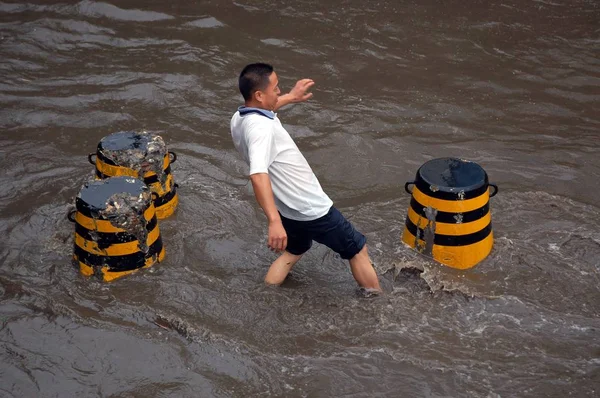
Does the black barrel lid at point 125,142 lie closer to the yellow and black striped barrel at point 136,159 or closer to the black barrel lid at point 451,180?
the yellow and black striped barrel at point 136,159

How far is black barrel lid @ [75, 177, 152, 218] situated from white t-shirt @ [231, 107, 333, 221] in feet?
3.51

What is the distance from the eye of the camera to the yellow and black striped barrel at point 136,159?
718 centimetres

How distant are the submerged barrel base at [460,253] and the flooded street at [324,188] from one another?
0.30 feet

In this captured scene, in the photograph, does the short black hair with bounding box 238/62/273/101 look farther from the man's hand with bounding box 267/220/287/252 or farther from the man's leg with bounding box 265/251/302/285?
the man's leg with bounding box 265/251/302/285

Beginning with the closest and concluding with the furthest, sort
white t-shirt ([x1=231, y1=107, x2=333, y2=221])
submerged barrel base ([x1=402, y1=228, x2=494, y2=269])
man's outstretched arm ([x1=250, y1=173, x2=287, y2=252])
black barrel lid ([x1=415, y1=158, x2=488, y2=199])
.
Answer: man's outstretched arm ([x1=250, y1=173, x2=287, y2=252]) → white t-shirt ([x1=231, y1=107, x2=333, y2=221]) → black barrel lid ([x1=415, y1=158, x2=488, y2=199]) → submerged barrel base ([x1=402, y1=228, x2=494, y2=269])

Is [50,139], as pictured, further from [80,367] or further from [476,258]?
[476,258]

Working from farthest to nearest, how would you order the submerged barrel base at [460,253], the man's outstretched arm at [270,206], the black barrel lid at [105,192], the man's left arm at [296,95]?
the submerged barrel base at [460,253]
the black barrel lid at [105,192]
the man's left arm at [296,95]
the man's outstretched arm at [270,206]

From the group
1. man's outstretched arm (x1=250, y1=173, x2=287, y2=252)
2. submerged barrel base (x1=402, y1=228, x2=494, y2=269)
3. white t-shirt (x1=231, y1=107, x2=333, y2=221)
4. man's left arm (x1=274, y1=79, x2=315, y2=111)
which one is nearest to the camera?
man's outstretched arm (x1=250, y1=173, x2=287, y2=252)

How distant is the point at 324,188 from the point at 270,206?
9.95 ft

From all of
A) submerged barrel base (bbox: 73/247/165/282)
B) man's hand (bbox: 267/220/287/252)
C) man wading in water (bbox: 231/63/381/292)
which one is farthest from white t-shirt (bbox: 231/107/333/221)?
submerged barrel base (bbox: 73/247/165/282)

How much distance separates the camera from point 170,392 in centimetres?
541

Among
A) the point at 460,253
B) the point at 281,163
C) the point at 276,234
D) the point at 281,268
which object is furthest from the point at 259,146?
the point at 460,253

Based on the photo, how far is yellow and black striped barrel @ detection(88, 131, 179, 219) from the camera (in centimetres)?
718

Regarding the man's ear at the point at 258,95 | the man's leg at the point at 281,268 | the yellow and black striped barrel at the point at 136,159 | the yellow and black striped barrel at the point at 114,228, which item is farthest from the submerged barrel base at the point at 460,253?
the yellow and black striped barrel at the point at 136,159
